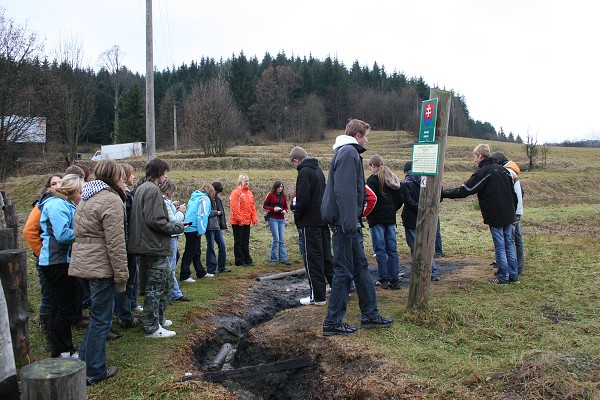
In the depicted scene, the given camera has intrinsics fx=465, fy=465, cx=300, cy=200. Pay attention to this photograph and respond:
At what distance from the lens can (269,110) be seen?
234ft

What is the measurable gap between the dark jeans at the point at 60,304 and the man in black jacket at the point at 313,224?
10.7ft

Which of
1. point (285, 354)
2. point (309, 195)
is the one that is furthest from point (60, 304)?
point (309, 195)

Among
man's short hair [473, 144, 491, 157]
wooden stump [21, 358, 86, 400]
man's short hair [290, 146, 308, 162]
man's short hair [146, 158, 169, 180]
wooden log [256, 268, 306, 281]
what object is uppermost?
man's short hair [473, 144, 491, 157]

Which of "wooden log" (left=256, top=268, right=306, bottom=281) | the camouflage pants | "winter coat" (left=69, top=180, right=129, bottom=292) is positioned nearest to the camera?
"winter coat" (left=69, top=180, right=129, bottom=292)

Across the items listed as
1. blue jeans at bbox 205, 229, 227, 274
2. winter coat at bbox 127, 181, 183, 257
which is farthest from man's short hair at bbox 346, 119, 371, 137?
blue jeans at bbox 205, 229, 227, 274

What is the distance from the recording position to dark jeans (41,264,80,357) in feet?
16.9

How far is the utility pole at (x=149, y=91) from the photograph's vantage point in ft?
45.2

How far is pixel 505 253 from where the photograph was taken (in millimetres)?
8039

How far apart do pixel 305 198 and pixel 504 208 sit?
3.46m

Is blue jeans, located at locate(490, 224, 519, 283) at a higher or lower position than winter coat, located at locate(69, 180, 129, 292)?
lower

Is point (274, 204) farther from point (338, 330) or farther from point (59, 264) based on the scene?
point (59, 264)

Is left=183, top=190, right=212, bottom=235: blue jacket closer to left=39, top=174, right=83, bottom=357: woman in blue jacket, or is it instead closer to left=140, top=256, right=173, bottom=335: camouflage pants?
left=140, top=256, right=173, bottom=335: camouflage pants

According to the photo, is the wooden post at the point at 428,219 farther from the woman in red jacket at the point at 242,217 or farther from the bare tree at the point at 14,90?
the bare tree at the point at 14,90

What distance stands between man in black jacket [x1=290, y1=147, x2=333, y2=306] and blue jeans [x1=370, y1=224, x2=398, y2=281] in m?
1.04
